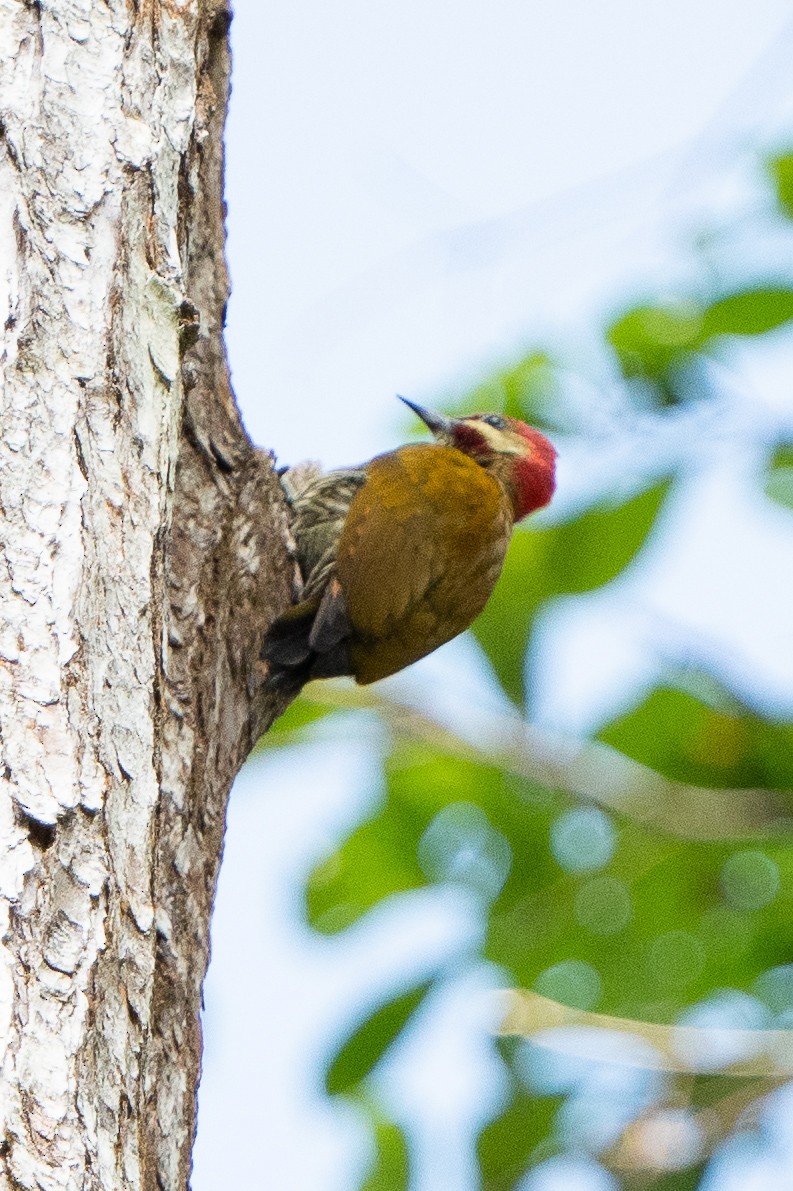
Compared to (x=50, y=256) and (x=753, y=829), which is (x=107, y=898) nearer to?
(x=50, y=256)

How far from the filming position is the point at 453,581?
3408mm

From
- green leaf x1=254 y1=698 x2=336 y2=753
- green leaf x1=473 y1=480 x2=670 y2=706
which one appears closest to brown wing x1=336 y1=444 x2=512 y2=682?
green leaf x1=473 y1=480 x2=670 y2=706

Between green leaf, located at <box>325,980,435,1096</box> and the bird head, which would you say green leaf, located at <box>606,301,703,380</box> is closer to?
the bird head

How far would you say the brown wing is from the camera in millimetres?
3279

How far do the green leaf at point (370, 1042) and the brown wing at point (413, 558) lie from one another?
36.3 inches

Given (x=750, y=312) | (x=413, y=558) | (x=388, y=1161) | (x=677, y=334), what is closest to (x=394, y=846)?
(x=388, y=1161)

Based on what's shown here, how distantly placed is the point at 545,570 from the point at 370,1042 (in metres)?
1.27

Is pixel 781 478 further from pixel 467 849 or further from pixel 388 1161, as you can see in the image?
pixel 388 1161

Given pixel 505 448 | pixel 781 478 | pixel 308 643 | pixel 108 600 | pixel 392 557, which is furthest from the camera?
pixel 505 448

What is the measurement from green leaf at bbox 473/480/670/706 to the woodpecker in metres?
0.21

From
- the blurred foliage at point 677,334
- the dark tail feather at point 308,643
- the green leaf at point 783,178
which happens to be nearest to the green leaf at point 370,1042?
the dark tail feather at point 308,643

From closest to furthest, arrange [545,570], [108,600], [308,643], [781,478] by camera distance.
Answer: [108,600]
[308,643]
[781,478]
[545,570]

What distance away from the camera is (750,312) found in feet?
12.0

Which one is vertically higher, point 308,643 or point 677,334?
point 677,334
